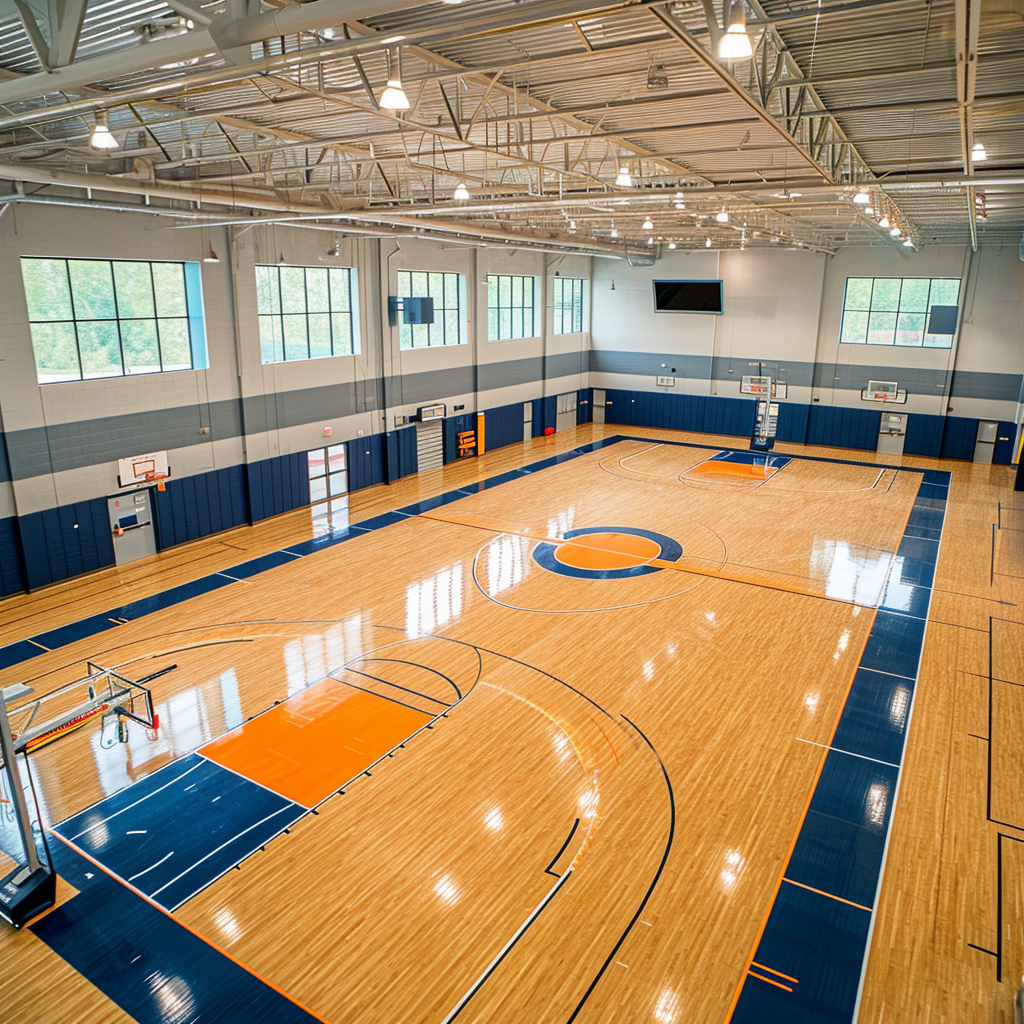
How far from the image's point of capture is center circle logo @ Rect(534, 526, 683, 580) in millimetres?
20406

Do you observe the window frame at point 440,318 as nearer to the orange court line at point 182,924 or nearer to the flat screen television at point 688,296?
the flat screen television at point 688,296

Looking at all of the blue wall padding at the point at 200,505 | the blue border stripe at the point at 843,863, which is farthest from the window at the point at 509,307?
the blue border stripe at the point at 843,863

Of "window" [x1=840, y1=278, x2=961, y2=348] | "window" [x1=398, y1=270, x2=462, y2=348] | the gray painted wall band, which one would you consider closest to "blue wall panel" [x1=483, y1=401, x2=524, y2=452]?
"window" [x1=398, y1=270, x2=462, y2=348]

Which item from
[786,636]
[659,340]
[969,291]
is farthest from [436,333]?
[969,291]

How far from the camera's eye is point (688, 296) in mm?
38219

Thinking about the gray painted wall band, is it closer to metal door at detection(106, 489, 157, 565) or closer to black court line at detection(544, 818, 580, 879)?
metal door at detection(106, 489, 157, 565)

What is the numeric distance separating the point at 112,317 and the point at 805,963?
780 inches

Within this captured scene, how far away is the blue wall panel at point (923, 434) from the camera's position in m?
34.1

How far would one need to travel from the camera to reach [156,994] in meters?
8.12

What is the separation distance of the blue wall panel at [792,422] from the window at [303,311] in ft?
70.4

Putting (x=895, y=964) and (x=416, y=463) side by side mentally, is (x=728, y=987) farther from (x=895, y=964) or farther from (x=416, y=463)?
(x=416, y=463)

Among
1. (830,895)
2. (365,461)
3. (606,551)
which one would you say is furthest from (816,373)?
(830,895)

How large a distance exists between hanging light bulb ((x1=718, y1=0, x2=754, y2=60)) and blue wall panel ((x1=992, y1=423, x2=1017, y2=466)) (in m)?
32.0

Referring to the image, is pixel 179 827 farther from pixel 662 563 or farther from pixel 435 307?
pixel 435 307
